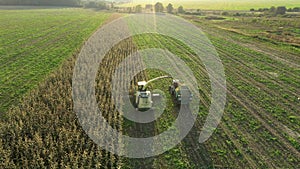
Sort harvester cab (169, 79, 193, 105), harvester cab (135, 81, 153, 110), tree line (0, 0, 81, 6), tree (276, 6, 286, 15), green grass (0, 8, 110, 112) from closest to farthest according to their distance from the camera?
harvester cab (135, 81, 153, 110)
harvester cab (169, 79, 193, 105)
green grass (0, 8, 110, 112)
tree (276, 6, 286, 15)
tree line (0, 0, 81, 6)

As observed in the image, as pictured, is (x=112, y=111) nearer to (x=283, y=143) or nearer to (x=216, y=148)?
(x=216, y=148)

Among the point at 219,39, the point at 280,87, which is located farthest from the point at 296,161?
the point at 219,39

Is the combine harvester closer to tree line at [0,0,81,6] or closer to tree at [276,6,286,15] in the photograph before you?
tree at [276,6,286,15]

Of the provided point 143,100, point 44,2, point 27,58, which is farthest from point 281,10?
point 44,2

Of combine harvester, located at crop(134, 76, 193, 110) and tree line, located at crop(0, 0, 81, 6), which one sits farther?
tree line, located at crop(0, 0, 81, 6)

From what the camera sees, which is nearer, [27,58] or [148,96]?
[148,96]

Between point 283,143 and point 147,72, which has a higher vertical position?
point 147,72

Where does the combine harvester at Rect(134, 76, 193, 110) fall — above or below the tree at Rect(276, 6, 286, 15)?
below

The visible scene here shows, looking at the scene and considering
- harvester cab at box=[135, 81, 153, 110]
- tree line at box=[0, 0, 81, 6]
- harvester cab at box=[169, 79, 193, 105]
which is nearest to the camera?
harvester cab at box=[135, 81, 153, 110]

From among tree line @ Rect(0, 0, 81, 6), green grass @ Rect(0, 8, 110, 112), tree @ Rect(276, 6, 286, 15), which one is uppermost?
tree line @ Rect(0, 0, 81, 6)

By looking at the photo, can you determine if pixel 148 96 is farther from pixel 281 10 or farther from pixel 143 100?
pixel 281 10

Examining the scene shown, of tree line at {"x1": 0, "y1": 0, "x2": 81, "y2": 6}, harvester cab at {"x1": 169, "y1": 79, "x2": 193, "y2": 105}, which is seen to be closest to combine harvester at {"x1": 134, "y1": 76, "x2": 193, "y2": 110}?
harvester cab at {"x1": 169, "y1": 79, "x2": 193, "y2": 105}
